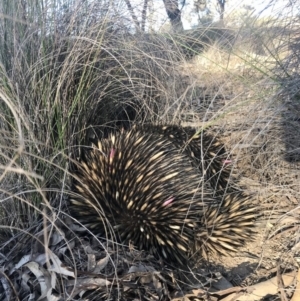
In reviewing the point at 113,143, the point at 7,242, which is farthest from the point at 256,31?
the point at 7,242

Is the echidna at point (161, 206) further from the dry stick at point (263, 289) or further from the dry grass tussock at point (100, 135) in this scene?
the dry stick at point (263, 289)

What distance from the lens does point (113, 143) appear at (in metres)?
2.04

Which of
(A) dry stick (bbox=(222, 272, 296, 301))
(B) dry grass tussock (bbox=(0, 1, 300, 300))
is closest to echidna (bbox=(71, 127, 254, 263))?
(B) dry grass tussock (bbox=(0, 1, 300, 300))

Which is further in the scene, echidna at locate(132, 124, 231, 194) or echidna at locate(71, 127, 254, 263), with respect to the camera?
echidna at locate(132, 124, 231, 194)

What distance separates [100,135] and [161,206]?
63 cm

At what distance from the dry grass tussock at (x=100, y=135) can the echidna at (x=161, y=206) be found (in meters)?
0.07

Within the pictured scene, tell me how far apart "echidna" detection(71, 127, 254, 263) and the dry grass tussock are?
7cm

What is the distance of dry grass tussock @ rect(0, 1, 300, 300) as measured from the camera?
1483 millimetres

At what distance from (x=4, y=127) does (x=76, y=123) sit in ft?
1.26

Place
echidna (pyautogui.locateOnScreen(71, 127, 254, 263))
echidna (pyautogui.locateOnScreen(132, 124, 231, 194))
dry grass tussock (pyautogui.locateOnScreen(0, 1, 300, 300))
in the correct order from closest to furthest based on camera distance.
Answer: dry grass tussock (pyautogui.locateOnScreen(0, 1, 300, 300)), echidna (pyautogui.locateOnScreen(71, 127, 254, 263)), echidna (pyautogui.locateOnScreen(132, 124, 231, 194))

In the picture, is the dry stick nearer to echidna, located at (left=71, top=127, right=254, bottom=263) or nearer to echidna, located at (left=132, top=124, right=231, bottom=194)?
echidna, located at (left=71, top=127, right=254, bottom=263)

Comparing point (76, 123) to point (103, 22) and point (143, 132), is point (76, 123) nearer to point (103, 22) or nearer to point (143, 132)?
point (143, 132)

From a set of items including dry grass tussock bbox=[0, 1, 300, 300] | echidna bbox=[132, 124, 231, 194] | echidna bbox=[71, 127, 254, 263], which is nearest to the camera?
dry grass tussock bbox=[0, 1, 300, 300]

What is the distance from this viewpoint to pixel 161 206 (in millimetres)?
1810
